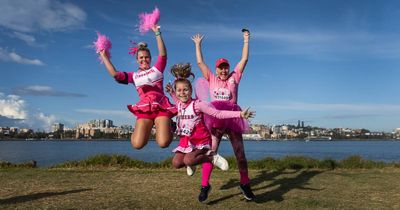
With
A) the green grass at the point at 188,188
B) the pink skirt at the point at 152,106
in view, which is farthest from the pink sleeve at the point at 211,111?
the green grass at the point at 188,188

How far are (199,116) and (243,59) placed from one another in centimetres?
186

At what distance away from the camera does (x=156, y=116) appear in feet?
24.4

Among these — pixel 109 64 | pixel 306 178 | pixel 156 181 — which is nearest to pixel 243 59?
pixel 109 64

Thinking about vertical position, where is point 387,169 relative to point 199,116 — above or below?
below

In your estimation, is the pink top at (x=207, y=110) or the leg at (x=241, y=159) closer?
the pink top at (x=207, y=110)

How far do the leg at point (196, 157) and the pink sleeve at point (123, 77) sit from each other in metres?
1.70

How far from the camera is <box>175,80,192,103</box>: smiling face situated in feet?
24.9

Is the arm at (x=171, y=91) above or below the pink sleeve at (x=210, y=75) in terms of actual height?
below

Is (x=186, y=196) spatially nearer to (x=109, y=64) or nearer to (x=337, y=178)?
(x=109, y=64)

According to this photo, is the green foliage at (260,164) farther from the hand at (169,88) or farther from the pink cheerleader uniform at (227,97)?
the hand at (169,88)

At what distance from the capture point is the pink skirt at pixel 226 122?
8.07 metres

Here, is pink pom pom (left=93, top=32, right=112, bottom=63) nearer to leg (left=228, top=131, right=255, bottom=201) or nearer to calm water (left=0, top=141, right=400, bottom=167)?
leg (left=228, top=131, right=255, bottom=201)

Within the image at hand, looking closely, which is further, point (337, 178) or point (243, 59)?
point (337, 178)

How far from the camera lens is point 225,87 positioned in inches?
333
